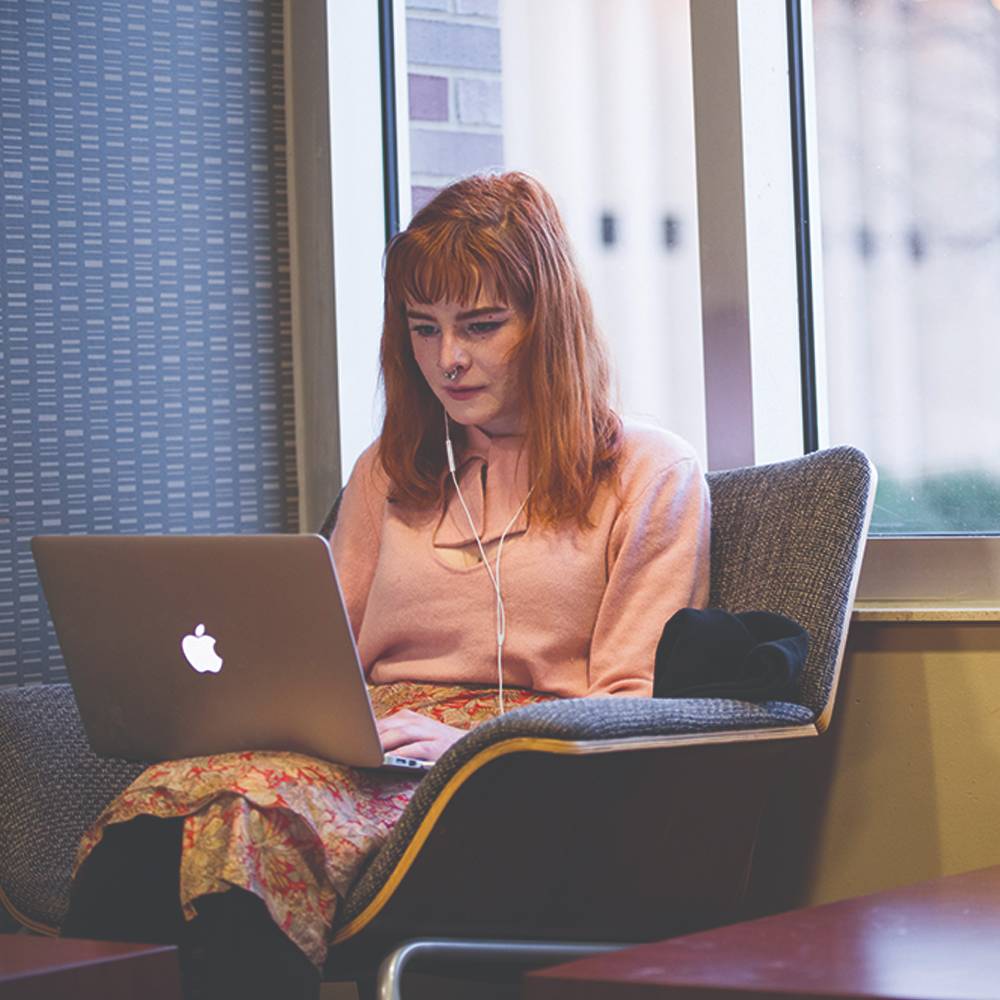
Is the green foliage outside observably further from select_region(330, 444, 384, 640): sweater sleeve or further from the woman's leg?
the woman's leg

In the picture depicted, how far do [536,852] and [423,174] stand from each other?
1.57m

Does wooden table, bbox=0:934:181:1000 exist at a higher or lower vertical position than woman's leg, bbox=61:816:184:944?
higher

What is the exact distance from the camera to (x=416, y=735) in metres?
1.56

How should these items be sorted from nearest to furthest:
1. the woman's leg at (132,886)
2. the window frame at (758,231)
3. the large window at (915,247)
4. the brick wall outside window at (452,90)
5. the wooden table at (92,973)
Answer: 1. the wooden table at (92,973)
2. the woman's leg at (132,886)
3. the large window at (915,247)
4. the window frame at (758,231)
5. the brick wall outside window at (452,90)

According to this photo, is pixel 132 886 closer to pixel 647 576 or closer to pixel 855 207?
pixel 647 576

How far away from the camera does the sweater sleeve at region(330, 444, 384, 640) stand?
1.93 m

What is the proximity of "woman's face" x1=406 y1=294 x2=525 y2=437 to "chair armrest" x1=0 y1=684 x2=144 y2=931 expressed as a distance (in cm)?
57

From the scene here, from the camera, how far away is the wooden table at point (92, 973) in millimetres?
994

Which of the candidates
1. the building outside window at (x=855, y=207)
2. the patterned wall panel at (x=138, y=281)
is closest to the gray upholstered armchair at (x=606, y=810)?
the building outside window at (x=855, y=207)

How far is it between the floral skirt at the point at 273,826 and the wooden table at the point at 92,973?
0.26 metres

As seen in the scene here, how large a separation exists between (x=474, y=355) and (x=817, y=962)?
1.00 m

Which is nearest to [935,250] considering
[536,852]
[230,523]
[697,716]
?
[697,716]

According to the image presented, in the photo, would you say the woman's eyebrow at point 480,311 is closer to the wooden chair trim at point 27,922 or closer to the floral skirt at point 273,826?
the floral skirt at point 273,826

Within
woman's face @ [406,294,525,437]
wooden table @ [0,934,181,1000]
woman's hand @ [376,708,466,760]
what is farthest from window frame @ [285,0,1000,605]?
wooden table @ [0,934,181,1000]
